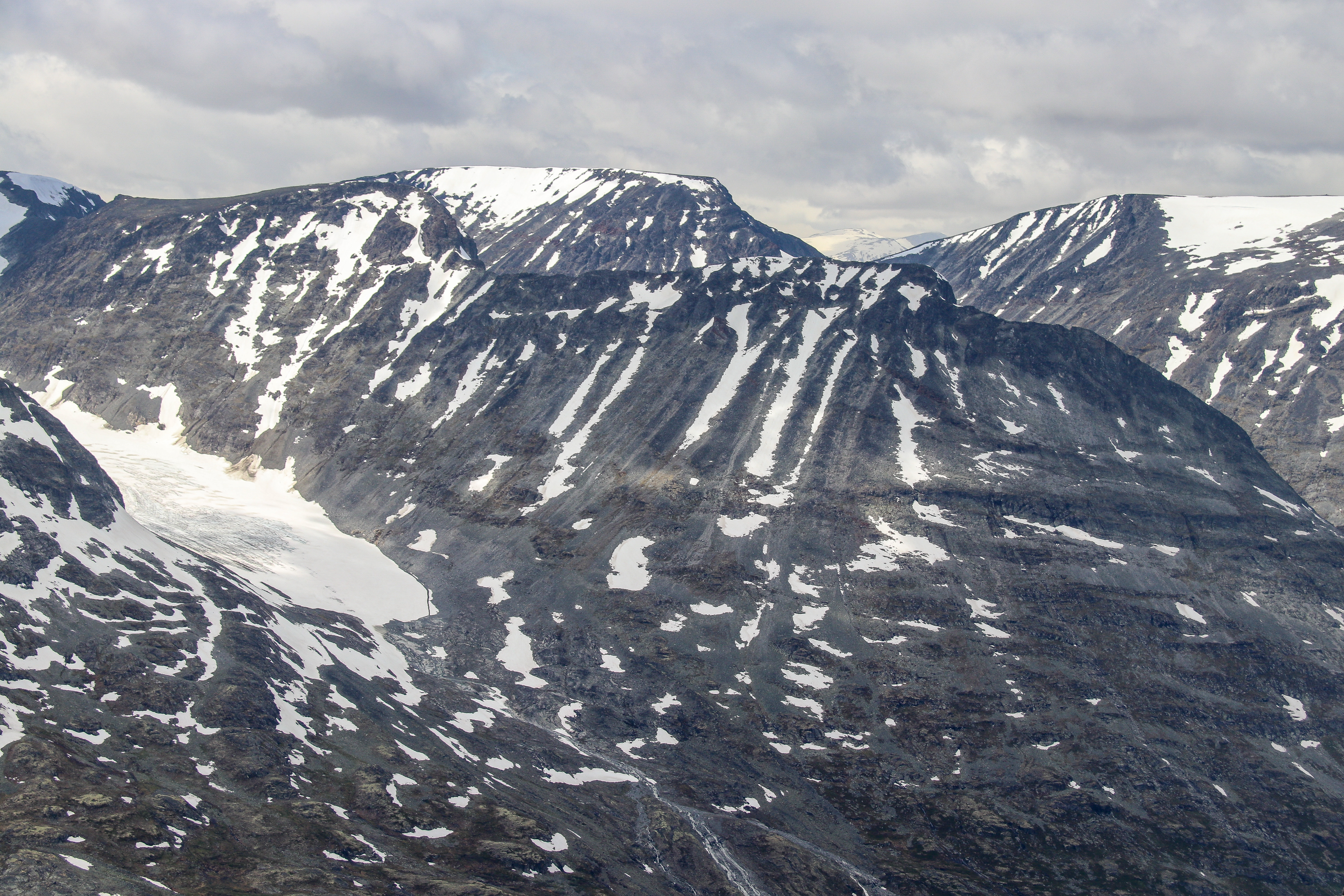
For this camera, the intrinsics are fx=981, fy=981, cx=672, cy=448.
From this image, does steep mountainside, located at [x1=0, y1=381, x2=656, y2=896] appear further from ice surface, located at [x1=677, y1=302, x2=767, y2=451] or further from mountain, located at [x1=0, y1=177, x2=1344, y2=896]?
ice surface, located at [x1=677, y1=302, x2=767, y2=451]

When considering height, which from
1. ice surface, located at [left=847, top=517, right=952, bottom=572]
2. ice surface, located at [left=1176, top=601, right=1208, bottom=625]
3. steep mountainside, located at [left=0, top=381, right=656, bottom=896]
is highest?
ice surface, located at [left=1176, top=601, right=1208, bottom=625]

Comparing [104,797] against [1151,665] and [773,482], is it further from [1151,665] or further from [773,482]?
[1151,665]

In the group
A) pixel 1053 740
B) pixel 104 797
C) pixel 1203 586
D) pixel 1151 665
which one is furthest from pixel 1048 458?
pixel 104 797

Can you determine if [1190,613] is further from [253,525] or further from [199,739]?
[253,525]

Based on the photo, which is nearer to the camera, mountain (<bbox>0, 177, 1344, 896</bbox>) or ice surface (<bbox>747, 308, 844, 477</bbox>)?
mountain (<bbox>0, 177, 1344, 896</bbox>)

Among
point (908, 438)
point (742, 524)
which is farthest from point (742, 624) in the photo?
point (908, 438)

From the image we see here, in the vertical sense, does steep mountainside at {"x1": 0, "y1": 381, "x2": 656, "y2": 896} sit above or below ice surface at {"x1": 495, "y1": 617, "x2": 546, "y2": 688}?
below

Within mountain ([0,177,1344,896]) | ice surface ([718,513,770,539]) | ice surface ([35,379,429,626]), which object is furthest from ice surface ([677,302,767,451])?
ice surface ([35,379,429,626])

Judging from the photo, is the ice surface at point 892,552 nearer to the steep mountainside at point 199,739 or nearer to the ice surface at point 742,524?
the ice surface at point 742,524
